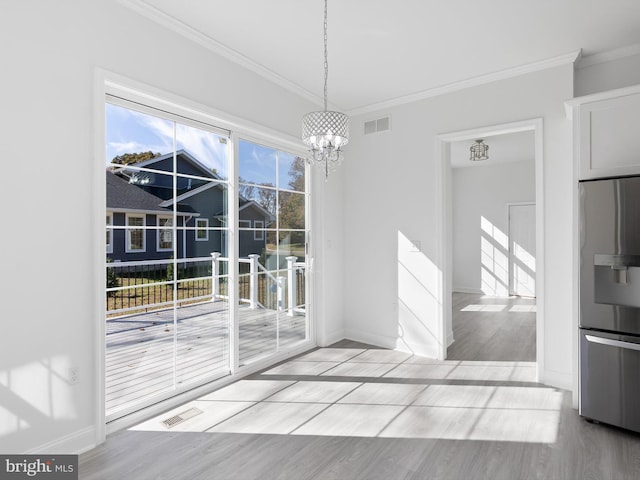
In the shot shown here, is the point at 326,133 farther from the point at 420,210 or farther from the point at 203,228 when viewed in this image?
the point at 420,210

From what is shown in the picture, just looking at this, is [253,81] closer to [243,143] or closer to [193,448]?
[243,143]

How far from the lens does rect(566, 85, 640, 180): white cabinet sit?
8.49 feet

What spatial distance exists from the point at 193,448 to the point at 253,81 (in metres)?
3.06

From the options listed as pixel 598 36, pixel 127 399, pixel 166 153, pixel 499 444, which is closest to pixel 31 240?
pixel 166 153

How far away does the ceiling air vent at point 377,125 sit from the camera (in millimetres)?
4336

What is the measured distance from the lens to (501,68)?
138 inches

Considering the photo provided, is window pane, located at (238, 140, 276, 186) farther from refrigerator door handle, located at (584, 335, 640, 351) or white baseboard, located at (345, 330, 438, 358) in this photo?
refrigerator door handle, located at (584, 335, 640, 351)

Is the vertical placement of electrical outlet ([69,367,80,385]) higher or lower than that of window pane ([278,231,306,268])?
lower

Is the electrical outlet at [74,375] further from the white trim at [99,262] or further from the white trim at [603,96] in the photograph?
the white trim at [603,96]

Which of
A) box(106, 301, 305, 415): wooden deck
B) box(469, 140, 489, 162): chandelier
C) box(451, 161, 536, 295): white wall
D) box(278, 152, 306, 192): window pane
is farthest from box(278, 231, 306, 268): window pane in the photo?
box(451, 161, 536, 295): white wall

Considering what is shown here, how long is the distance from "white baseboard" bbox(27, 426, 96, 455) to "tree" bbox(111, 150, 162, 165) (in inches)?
69.5

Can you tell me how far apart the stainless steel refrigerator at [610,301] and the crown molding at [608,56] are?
1408 millimetres

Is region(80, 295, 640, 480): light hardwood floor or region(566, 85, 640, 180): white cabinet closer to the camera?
region(80, 295, 640, 480): light hardwood floor

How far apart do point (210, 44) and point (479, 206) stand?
22.3 feet
